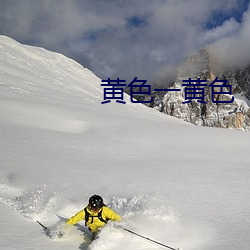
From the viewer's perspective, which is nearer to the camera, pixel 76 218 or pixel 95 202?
pixel 95 202

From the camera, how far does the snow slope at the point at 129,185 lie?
5.49 metres

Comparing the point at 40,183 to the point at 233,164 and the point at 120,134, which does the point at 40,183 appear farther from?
the point at 120,134

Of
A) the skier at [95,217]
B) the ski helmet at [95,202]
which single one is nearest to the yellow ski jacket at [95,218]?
the skier at [95,217]

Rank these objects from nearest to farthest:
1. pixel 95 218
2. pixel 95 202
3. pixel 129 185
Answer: pixel 95 202
pixel 95 218
pixel 129 185

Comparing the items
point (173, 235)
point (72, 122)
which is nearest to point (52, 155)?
point (173, 235)

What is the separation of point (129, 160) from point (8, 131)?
5684 millimetres

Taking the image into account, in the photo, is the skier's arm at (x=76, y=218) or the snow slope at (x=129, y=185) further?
the skier's arm at (x=76, y=218)

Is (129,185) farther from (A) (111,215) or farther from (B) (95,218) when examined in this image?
(B) (95,218)

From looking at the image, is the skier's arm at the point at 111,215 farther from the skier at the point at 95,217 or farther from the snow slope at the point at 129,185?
the snow slope at the point at 129,185

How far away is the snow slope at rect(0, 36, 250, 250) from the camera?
5485mm

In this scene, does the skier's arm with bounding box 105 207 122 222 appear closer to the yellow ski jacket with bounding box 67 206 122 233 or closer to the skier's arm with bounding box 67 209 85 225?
the yellow ski jacket with bounding box 67 206 122 233

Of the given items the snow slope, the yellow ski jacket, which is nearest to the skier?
the yellow ski jacket

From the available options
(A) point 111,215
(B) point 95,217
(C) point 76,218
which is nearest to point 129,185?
(A) point 111,215

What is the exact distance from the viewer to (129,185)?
26.4 feet
